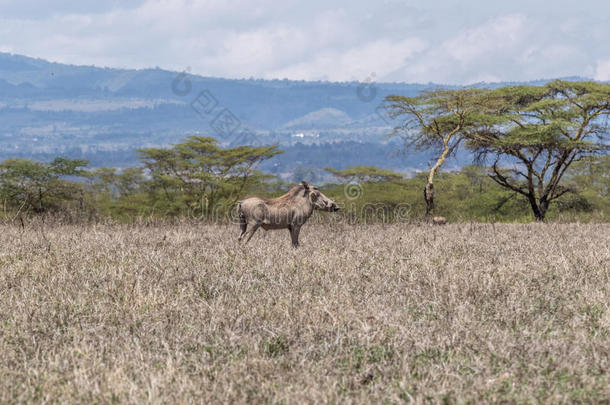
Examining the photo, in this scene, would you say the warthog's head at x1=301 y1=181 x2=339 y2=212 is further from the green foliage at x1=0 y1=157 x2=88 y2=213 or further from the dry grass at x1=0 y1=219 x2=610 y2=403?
the green foliage at x1=0 y1=157 x2=88 y2=213

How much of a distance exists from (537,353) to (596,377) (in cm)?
39

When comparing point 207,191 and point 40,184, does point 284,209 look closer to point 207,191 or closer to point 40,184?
point 40,184

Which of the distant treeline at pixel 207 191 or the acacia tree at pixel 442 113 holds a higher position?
the acacia tree at pixel 442 113

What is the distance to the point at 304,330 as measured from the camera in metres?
3.84

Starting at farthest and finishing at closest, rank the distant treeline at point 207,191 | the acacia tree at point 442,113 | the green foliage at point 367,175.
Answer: the green foliage at point 367,175 → the distant treeline at point 207,191 → the acacia tree at point 442,113

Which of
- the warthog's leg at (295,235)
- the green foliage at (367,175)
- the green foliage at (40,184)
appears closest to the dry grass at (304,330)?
the warthog's leg at (295,235)

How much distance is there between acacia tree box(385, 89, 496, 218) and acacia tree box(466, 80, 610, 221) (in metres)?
0.73

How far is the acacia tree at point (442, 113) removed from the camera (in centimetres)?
2516

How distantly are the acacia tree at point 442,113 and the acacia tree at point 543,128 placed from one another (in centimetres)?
73

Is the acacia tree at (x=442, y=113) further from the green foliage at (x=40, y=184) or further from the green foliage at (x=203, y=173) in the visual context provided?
the green foliage at (x=40, y=184)

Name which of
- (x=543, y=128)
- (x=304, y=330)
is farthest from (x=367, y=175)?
(x=304, y=330)

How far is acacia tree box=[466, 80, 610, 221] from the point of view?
26750 millimetres

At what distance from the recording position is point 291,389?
2.95 m

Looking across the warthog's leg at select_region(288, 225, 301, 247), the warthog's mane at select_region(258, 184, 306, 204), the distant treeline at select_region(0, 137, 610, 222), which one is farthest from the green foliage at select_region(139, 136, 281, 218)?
the warthog's leg at select_region(288, 225, 301, 247)
